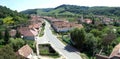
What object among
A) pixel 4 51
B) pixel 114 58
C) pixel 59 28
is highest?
pixel 4 51

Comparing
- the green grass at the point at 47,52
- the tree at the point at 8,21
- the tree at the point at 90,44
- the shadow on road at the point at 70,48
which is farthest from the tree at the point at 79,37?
the tree at the point at 8,21

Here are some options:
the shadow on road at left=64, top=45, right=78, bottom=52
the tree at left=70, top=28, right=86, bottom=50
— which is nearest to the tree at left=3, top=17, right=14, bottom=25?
the shadow on road at left=64, top=45, right=78, bottom=52

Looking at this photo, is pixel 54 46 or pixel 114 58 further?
pixel 54 46

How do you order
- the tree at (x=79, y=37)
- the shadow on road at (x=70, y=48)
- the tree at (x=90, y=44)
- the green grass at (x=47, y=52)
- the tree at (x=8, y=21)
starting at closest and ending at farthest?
the green grass at (x=47, y=52) < the tree at (x=90, y=44) < the shadow on road at (x=70, y=48) < the tree at (x=79, y=37) < the tree at (x=8, y=21)

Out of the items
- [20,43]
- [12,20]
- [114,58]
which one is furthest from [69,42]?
[12,20]

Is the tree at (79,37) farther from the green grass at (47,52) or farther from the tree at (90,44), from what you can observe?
the green grass at (47,52)

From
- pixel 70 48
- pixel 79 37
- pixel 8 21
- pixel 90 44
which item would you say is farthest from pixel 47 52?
pixel 8 21

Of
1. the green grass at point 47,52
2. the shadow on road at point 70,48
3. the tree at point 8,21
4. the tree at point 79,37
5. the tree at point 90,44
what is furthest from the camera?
the tree at point 8,21

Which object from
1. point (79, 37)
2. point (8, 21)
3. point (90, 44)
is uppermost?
point (79, 37)

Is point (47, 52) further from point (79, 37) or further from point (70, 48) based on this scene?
point (79, 37)

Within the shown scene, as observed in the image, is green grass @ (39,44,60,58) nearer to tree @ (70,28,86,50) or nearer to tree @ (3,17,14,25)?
tree @ (70,28,86,50)

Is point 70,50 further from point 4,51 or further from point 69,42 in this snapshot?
point 4,51
